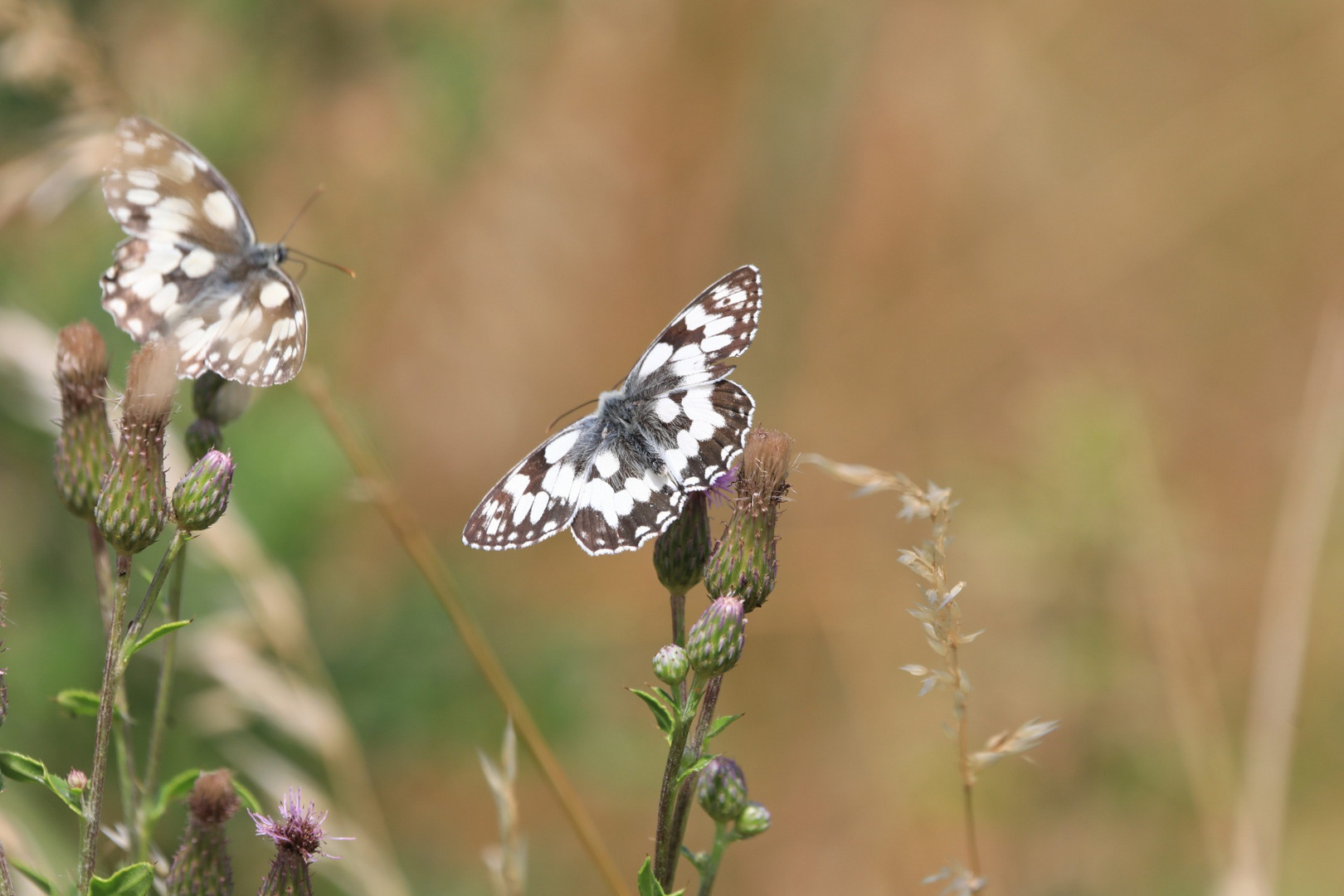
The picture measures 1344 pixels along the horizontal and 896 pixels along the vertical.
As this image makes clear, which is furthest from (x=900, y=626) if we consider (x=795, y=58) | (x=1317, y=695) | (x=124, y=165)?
(x=124, y=165)

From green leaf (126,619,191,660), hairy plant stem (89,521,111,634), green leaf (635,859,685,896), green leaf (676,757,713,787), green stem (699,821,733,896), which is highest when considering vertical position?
hairy plant stem (89,521,111,634)

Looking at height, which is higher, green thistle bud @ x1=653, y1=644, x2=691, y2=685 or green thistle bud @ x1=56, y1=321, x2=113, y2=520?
green thistle bud @ x1=56, y1=321, x2=113, y2=520

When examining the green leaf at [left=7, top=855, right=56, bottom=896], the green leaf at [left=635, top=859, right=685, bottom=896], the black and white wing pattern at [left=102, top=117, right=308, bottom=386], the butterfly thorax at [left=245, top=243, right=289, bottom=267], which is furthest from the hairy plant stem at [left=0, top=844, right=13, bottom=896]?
the butterfly thorax at [left=245, top=243, right=289, bottom=267]

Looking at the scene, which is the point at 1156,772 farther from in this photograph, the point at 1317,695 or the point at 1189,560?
the point at 1317,695

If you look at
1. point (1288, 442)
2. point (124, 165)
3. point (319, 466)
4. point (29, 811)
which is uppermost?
point (1288, 442)

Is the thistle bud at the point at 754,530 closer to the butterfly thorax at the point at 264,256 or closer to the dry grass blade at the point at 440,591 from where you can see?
the dry grass blade at the point at 440,591

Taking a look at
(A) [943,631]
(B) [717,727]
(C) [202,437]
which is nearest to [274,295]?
(C) [202,437]

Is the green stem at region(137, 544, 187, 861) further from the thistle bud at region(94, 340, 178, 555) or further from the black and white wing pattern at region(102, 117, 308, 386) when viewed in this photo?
the black and white wing pattern at region(102, 117, 308, 386)
